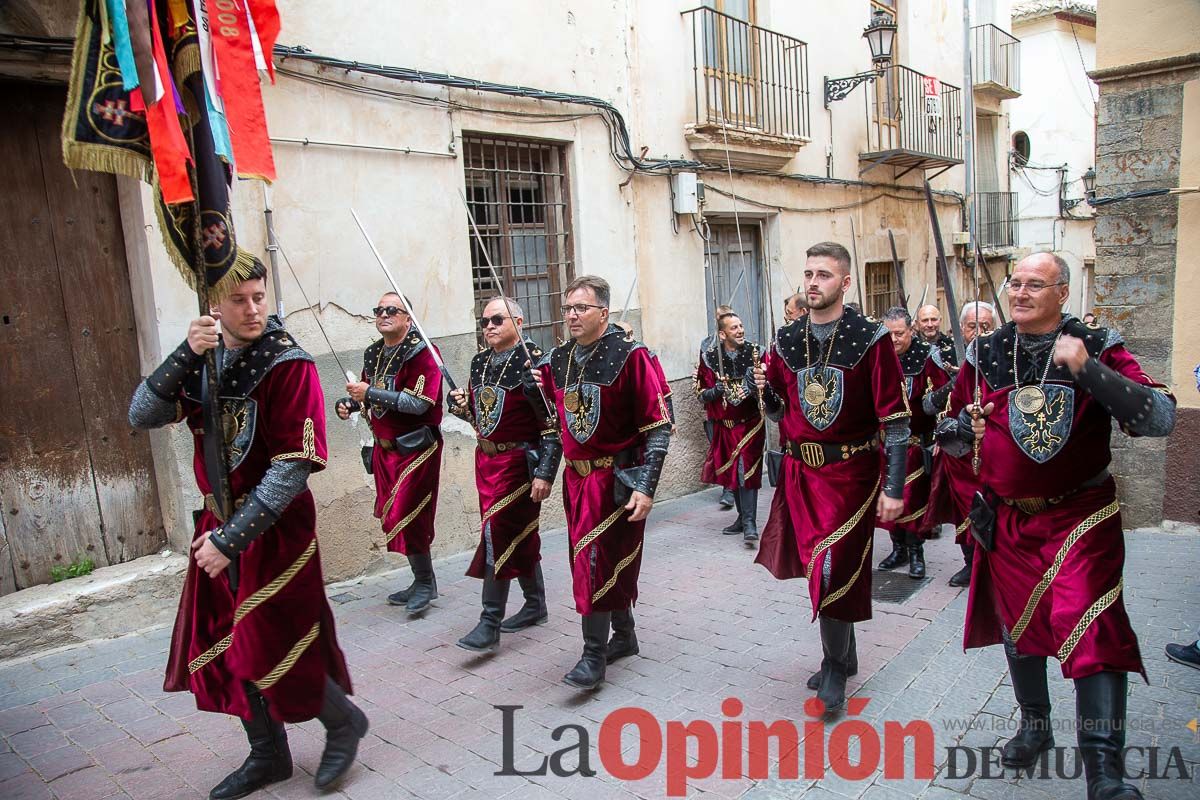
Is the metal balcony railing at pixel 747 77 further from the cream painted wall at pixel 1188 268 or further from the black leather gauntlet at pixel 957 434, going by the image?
the black leather gauntlet at pixel 957 434

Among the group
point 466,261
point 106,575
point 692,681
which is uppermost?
point 466,261

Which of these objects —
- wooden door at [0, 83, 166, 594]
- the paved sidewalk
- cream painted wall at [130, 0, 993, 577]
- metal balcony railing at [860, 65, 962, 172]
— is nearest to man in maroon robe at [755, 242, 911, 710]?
the paved sidewalk

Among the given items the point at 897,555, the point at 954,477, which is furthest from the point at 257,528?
the point at 897,555

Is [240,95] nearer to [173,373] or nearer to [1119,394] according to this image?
[173,373]

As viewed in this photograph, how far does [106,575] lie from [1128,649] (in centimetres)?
536

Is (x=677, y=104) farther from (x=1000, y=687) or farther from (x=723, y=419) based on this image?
(x=1000, y=687)

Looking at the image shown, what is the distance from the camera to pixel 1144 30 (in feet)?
21.7

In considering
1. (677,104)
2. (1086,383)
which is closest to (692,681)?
(1086,383)

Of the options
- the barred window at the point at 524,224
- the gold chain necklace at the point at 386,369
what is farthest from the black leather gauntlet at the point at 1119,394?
the barred window at the point at 524,224

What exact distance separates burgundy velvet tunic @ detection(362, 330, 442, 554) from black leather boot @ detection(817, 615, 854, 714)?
263 centimetres

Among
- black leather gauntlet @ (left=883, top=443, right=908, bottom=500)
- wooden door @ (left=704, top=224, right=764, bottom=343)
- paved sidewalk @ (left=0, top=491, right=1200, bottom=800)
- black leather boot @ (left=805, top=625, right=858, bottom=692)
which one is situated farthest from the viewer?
wooden door @ (left=704, top=224, right=764, bottom=343)

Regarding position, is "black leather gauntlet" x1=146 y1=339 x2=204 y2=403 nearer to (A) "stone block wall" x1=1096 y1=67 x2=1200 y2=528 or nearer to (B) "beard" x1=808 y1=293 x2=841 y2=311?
(B) "beard" x1=808 y1=293 x2=841 y2=311

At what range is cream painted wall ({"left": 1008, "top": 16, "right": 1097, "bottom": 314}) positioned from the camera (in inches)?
868

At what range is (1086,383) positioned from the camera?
294cm
